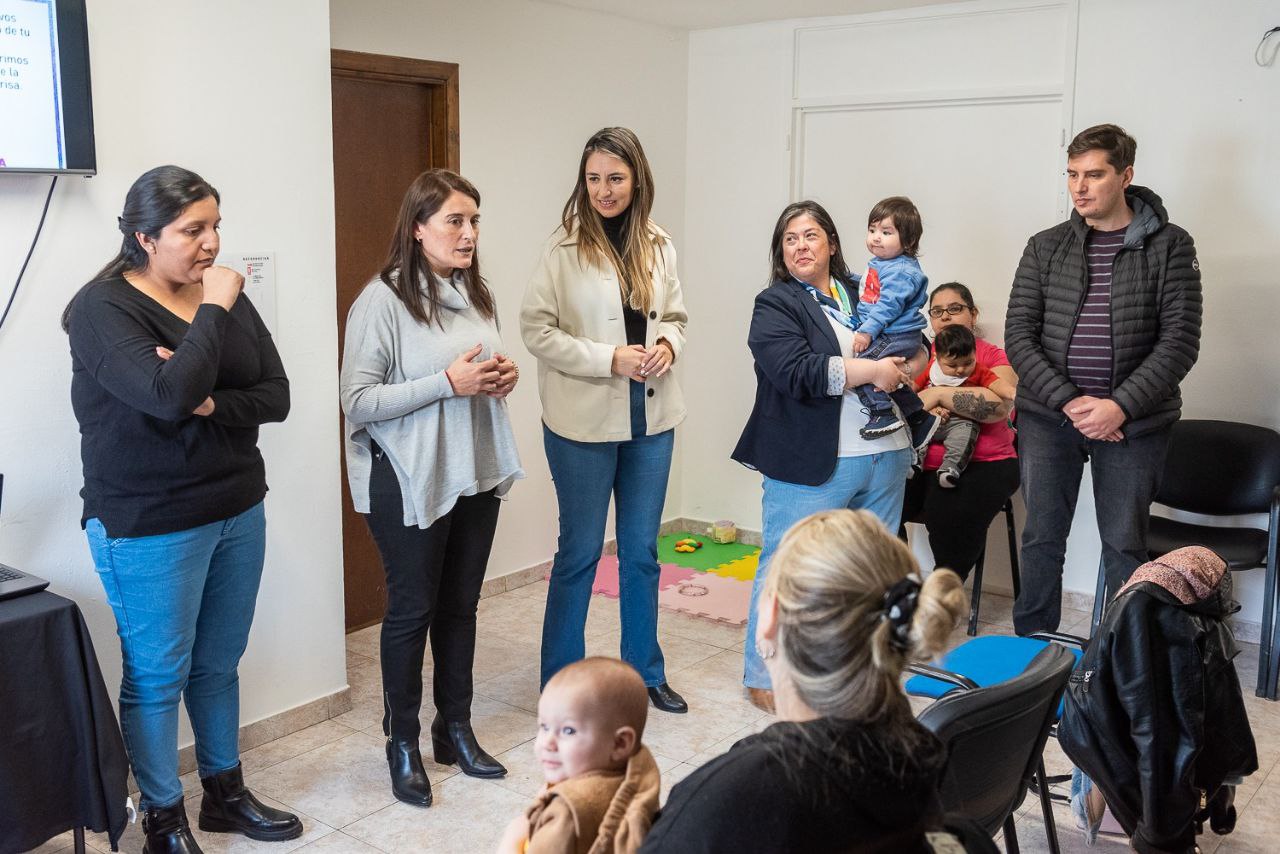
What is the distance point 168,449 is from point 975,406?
2800 mm

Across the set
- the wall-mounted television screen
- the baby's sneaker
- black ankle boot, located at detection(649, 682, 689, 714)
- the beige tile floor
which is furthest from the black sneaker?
the wall-mounted television screen

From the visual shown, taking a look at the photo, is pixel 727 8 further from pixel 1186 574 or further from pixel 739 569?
pixel 1186 574

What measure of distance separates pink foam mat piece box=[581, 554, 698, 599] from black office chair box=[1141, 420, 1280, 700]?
1.76 meters

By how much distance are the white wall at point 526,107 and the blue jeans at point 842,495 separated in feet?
5.20

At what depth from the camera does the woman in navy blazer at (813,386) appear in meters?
3.27

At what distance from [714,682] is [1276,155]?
262 centimetres

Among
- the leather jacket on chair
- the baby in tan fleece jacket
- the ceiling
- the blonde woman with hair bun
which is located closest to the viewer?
the blonde woman with hair bun

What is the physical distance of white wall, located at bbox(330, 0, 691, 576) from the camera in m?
4.29

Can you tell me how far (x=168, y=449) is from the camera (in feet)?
8.14

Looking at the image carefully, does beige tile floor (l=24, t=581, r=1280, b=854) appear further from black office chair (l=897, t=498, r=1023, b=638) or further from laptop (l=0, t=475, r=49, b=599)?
laptop (l=0, t=475, r=49, b=599)

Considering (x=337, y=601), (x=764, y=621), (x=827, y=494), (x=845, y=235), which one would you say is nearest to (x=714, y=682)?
(x=827, y=494)

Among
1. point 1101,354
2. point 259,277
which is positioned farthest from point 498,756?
point 1101,354

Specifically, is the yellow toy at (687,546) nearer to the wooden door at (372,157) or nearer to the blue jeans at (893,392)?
the wooden door at (372,157)

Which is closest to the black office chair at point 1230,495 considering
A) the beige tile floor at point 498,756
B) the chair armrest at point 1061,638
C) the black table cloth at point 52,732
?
the beige tile floor at point 498,756
